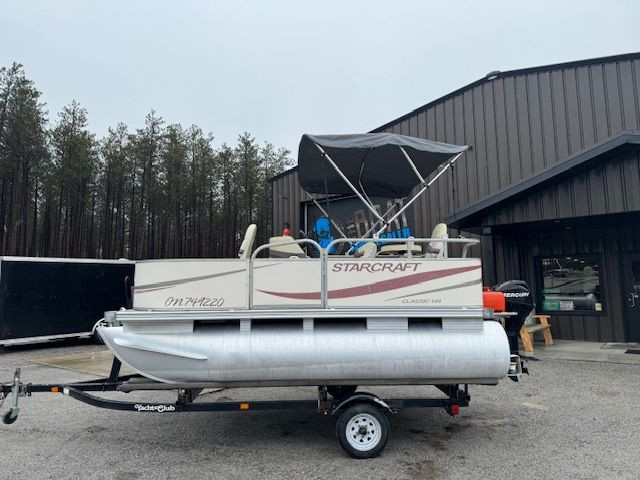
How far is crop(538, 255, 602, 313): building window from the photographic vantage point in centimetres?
986

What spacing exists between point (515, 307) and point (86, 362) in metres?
7.85

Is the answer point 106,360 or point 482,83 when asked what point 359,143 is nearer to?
point 106,360

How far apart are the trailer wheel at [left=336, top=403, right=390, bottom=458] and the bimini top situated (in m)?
2.59

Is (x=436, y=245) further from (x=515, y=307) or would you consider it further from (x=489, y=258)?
(x=489, y=258)

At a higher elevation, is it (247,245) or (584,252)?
(584,252)

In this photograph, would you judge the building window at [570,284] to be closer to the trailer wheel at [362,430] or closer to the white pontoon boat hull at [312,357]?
the white pontoon boat hull at [312,357]

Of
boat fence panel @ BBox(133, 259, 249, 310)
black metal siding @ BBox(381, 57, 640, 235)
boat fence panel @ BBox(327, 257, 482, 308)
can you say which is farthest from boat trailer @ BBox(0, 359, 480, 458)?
black metal siding @ BBox(381, 57, 640, 235)

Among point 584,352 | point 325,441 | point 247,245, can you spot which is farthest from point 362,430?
point 584,352

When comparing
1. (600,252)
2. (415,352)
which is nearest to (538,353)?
(600,252)

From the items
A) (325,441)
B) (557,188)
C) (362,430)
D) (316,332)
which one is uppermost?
(557,188)

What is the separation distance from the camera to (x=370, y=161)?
5.71 metres

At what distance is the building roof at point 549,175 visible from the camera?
25.2 ft

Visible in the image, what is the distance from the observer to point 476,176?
36.8 ft

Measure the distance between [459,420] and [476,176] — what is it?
7.57 meters
